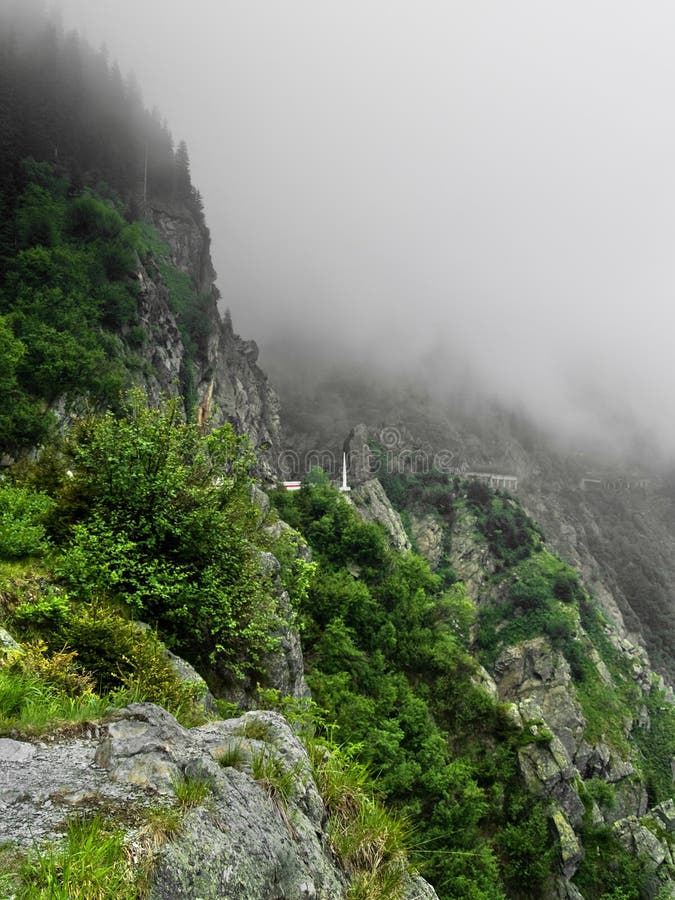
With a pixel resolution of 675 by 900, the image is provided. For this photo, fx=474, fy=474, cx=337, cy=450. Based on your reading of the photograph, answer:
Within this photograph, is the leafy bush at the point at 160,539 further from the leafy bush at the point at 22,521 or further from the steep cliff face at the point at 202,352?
the steep cliff face at the point at 202,352

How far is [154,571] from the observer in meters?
8.57

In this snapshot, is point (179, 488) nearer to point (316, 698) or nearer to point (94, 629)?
point (94, 629)

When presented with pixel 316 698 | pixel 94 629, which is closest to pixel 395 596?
pixel 316 698

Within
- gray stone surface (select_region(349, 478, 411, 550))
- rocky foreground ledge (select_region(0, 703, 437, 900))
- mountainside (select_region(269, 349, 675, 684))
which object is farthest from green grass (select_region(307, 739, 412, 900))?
mountainside (select_region(269, 349, 675, 684))

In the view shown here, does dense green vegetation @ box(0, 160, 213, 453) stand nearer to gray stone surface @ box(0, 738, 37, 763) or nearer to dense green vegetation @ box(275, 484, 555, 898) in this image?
dense green vegetation @ box(275, 484, 555, 898)

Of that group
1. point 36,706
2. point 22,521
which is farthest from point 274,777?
point 22,521

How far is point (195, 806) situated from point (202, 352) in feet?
233

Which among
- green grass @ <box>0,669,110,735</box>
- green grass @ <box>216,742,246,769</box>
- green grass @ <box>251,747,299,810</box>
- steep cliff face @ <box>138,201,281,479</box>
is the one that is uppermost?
green grass @ <box>251,747,299,810</box>

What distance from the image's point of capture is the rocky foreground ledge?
321cm

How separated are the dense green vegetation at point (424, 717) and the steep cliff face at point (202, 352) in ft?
94.2

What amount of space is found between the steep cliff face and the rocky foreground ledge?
44901mm

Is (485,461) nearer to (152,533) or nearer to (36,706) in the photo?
(152,533)

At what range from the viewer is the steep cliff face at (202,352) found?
53594 millimetres

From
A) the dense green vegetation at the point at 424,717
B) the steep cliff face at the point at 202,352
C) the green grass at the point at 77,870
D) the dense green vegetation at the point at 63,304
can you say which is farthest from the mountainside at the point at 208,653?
the steep cliff face at the point at 202,352
